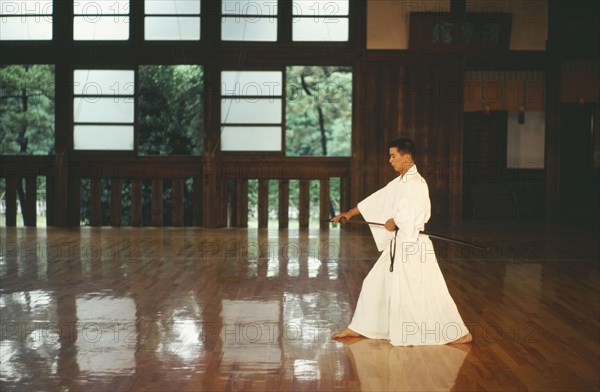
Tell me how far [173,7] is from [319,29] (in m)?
1.85

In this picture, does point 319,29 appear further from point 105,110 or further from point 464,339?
point 464,339

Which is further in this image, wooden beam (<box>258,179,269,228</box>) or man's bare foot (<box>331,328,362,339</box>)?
wooden beam (<box>258,179,269,228</box>)

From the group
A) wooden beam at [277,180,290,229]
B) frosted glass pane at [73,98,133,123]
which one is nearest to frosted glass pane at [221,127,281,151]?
wooden beam at [277,180,290,229]

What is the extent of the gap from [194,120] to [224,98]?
51.5 inches

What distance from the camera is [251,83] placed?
945 centimetres

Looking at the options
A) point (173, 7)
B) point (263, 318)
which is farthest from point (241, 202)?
point (263, 318)

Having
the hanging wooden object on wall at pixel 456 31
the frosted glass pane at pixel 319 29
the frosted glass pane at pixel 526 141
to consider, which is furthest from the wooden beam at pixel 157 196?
the frosted glass pane at pixel 526 141

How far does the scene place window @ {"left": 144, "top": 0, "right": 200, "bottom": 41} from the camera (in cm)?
941

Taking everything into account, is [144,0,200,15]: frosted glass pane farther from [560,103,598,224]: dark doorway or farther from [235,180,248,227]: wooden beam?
[560,103,598,224]: dark doorway

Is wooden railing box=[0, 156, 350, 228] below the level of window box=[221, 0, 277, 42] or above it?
below

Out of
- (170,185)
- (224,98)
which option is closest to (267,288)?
(224,98)

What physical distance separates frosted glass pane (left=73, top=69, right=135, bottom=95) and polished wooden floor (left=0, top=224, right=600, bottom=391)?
2.40 m

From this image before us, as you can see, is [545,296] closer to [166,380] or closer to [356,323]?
[356,323]

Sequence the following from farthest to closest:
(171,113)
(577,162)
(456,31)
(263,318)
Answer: (577,162), (171,113), (456,31), (263,318)
